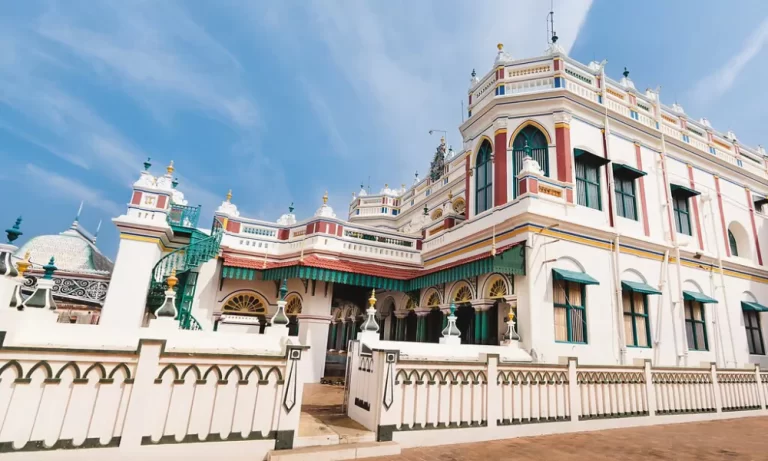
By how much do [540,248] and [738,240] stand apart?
11.3 m

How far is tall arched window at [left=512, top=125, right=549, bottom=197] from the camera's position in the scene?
11297 millimetres

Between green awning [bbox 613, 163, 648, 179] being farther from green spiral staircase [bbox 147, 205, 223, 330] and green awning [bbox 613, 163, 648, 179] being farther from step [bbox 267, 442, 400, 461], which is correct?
green spiral staircase [bbox 147, 205, 223, 330]

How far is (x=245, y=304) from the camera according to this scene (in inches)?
494

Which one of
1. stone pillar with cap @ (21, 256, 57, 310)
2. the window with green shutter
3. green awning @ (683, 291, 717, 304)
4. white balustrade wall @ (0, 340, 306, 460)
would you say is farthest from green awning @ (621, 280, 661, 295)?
stone pillar with cap @ (21, 256, 57, 310)

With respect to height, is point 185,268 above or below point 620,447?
above

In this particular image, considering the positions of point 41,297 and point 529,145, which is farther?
point 529,145

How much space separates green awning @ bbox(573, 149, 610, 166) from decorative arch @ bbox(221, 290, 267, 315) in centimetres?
1073

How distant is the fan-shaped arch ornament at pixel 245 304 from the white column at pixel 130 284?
10.1 ft

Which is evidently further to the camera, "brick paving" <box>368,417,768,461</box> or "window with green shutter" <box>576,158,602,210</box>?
"window with green shutter" <box>576,158,602,210</box>

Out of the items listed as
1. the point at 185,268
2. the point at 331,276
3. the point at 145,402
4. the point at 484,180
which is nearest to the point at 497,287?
the point at 484,180

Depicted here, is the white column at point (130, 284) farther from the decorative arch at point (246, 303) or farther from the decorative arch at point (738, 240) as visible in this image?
the decorative arch at point (738, 240)

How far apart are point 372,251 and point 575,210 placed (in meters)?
6.48

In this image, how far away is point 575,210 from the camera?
10.4 meters

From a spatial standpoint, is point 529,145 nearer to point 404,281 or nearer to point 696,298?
point 404,281
